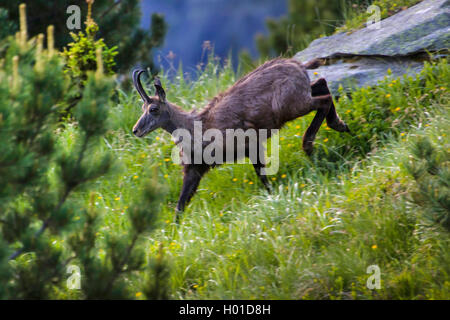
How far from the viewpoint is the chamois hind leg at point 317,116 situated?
273 inches

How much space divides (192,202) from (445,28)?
430cm

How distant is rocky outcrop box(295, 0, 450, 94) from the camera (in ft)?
26.0

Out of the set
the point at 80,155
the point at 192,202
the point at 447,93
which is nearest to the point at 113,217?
the point at 192,202

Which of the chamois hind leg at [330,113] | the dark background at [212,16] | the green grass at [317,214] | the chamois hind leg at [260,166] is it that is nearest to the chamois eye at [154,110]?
the green grass at [317,214]

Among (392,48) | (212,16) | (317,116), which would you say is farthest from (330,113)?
(212,16)

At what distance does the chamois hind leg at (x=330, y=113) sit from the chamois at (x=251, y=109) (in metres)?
0.02

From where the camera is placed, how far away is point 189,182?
6.66 meters

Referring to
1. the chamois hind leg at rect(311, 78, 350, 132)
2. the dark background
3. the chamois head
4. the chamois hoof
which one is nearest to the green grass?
the chamois hoof

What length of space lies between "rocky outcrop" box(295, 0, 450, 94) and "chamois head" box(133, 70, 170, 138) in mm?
2677

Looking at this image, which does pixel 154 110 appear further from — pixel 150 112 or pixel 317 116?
pixel 317 116

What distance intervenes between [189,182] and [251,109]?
3.64 ft

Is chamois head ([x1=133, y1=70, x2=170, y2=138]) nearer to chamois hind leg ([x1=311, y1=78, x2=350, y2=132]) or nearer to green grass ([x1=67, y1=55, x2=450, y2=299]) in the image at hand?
green grass ([x1=67, y1=55, x2=450, y2=299])

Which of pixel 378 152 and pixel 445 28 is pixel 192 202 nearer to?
pixel 378 152

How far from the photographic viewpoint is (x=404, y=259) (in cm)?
501
